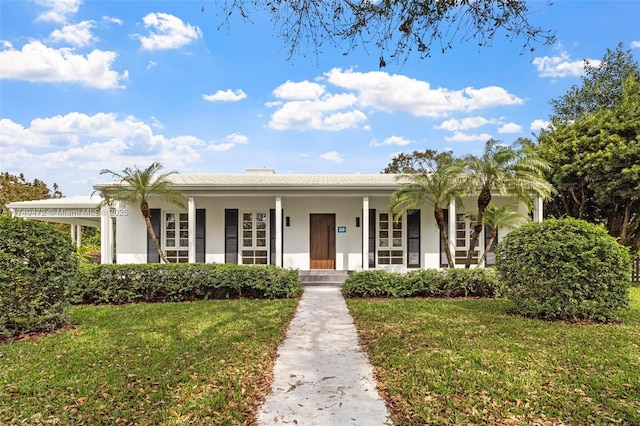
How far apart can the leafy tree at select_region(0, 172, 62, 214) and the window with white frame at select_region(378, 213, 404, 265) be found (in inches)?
1001

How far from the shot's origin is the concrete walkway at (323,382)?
3621 millimetres

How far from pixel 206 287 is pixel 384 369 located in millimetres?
6239

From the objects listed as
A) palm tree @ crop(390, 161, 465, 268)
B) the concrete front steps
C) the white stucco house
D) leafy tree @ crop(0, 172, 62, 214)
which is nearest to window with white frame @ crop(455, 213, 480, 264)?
the white stucco house

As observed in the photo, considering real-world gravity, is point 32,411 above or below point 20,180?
below

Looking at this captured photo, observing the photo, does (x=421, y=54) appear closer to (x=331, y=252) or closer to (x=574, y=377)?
(x=574, y=377)

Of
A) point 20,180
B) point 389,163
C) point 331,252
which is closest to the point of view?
point 331,252

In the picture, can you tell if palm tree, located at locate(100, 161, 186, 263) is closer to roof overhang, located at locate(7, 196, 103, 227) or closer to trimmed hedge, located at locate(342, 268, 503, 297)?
roof overhang, located at locate(7, 196, 103, 227)

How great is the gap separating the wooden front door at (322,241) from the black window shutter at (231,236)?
2.67m

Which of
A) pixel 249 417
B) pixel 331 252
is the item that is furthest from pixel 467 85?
pixel 249 417

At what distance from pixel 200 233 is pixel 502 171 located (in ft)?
32.5

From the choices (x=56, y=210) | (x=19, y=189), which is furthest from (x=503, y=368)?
(x=19, y=189)

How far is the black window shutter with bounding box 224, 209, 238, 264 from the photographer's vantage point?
46.2 feet

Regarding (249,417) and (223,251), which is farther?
(223,251)

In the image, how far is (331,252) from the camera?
1427 cm
